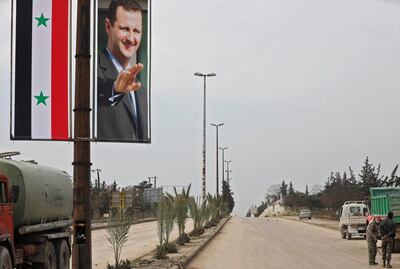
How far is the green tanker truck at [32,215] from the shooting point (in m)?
12.6

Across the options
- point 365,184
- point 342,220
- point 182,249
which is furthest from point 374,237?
point 365,184

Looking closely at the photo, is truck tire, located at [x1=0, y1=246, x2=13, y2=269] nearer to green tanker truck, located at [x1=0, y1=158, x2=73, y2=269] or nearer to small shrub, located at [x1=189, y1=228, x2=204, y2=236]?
green tanker truck, located at [x1=0, y1=158, x2=73, y2=269]

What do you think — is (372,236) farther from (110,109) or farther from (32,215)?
(110,109)

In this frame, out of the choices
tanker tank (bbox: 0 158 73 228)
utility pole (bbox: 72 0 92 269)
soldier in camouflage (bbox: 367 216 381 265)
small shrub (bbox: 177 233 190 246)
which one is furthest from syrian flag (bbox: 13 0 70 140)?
small shrub (bbox: 177 233 190 246)

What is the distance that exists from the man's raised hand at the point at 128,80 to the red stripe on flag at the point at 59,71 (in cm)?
78

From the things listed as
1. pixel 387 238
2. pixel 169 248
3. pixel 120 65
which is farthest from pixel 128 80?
pixel 169 248

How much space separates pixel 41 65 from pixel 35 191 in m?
5.58

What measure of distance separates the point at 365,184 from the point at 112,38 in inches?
2331

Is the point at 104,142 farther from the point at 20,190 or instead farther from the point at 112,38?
the point at 20,190

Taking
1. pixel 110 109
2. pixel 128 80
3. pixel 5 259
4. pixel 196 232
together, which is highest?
pixel 128 80

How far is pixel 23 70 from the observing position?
30.2ft

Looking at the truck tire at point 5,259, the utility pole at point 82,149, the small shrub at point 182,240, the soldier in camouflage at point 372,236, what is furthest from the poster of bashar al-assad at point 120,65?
the small shrub at point 182,240

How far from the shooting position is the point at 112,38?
951 cm

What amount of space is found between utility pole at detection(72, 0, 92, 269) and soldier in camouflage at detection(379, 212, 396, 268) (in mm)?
13034
